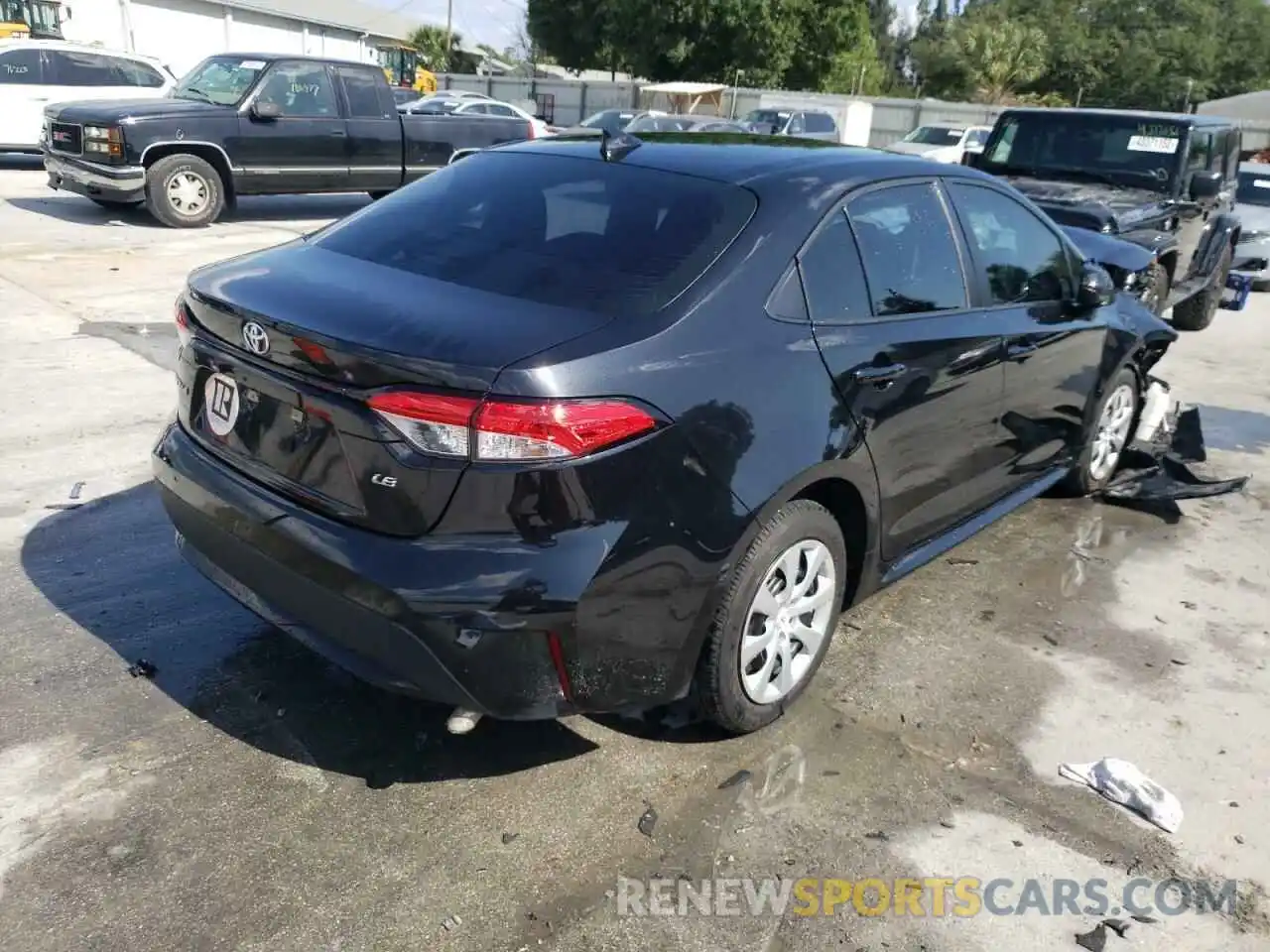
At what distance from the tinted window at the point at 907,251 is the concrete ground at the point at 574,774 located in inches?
49.5

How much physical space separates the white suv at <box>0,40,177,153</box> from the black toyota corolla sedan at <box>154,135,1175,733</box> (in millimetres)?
13613

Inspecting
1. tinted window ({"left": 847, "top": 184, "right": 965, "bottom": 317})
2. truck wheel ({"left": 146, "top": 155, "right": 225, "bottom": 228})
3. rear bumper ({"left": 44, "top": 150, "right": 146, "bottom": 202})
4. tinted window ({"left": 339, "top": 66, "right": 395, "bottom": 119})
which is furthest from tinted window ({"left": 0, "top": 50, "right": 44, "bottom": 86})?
tinted window ({"left": 847, "top": 184, "right": 965, "bottom": 317})

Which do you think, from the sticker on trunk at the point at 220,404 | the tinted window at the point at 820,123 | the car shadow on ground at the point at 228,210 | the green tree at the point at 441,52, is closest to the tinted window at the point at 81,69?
the car shadow on ground at the point at 228,210

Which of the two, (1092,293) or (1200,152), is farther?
(1200,152)

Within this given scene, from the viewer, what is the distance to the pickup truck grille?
11.2m

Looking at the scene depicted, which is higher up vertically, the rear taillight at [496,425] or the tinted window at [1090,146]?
the tinted window at [1090,146]

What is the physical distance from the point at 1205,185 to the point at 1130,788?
7088mm

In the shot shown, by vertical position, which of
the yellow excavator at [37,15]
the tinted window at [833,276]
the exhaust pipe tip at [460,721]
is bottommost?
the exhaust pipe tip at [460,721]

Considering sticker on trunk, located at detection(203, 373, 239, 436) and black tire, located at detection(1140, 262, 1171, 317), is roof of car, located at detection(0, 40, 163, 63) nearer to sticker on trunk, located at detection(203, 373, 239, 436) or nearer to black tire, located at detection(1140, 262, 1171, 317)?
black tire, located at detection(1140, 262, 1171, 317)

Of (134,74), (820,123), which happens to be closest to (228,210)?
(134,74)

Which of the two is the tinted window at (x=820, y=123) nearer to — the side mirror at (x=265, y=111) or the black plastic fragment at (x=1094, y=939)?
the side mirror at (x=265, y=111)

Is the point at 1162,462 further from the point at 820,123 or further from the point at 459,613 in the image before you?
the point at 820,123

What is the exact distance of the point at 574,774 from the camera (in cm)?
304

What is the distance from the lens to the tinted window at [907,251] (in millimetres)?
3371
